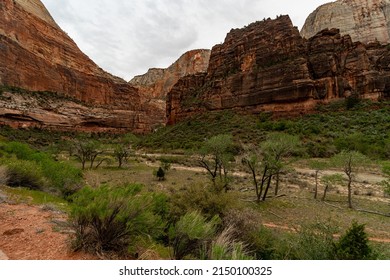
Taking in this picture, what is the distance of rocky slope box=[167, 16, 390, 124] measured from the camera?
4609cm

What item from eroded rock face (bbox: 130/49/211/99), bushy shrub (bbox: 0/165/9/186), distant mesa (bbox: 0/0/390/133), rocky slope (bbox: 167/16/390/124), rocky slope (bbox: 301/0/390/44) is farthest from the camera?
eroded rock face (bbox: 130/49/211/99)

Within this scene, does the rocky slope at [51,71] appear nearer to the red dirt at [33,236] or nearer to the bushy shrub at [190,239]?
the red dirt at [33,236]

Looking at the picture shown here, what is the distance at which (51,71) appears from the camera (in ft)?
209

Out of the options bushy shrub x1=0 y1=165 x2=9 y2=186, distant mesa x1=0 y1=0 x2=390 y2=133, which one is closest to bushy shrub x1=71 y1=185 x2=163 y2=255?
bushy shrub x1=0 y1=165 x2=9 y2=186

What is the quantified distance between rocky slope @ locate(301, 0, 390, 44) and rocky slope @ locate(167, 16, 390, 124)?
3287cm

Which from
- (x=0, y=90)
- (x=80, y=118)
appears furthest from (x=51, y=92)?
(x=0, y=90)

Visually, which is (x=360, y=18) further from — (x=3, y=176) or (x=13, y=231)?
(x=13, y=231)

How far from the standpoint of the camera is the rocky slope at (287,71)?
1815 inches

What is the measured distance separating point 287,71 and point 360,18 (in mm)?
57971

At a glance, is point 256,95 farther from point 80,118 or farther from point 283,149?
point 80,118

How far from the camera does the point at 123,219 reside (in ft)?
12.1

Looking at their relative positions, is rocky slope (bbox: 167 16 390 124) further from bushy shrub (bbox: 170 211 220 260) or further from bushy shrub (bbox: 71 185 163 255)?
bushy shrub (bbox: 71 185 163 255)

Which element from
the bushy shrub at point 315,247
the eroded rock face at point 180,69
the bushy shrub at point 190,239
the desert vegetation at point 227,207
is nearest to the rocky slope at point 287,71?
the desert vegetation at point 227,207

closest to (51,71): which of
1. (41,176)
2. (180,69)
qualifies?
(41,176)
